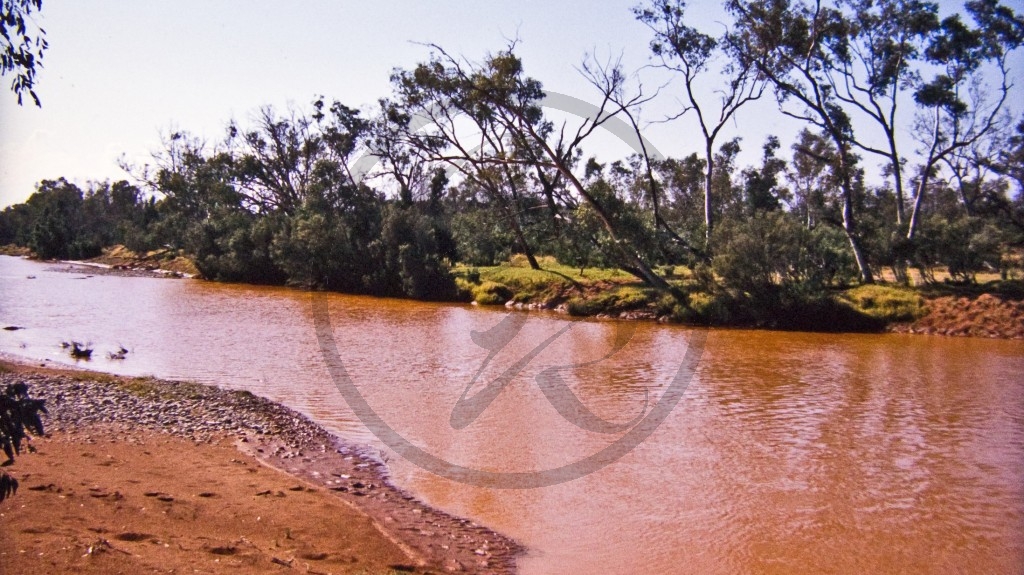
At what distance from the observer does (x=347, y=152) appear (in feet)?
178

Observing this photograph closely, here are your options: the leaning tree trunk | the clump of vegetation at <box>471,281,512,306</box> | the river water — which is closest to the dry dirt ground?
the river water

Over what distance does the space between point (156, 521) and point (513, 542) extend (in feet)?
12.1

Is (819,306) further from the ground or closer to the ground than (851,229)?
closer to the ground

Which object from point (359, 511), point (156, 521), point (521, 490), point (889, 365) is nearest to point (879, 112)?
point (889, 365)

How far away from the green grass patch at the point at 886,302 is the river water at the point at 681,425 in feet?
5.92

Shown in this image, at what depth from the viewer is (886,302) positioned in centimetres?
2919

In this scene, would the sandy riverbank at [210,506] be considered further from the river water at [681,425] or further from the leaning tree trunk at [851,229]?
the leaning tree trunk at [851,229]

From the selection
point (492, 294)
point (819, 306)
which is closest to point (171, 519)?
point (819, 306)

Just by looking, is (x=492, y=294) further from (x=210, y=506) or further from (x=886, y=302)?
(x=210, y=506)

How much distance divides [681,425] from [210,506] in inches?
364

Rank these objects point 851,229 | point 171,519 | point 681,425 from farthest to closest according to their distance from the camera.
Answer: point 851,229, point 681,425, point 171,519

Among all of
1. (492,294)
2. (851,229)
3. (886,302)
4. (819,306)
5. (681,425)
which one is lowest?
(681,425)

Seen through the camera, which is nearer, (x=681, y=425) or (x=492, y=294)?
(x=681, y=425)

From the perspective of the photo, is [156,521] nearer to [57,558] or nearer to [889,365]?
[57,558]
